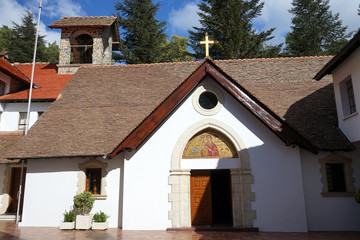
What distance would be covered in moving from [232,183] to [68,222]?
7143 mm

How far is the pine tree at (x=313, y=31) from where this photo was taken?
3297cm

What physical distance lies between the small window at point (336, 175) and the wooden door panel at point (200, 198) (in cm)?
483

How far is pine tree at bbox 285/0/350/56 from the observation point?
108ft

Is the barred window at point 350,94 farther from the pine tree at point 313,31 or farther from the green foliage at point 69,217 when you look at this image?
the pine tree at point 313,31

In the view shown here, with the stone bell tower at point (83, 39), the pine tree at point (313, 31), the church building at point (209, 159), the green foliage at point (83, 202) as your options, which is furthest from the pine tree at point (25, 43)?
the pine tree at point (313, 31)

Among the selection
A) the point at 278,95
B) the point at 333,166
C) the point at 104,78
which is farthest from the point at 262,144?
the point at 104,78

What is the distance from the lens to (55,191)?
12.3 metres

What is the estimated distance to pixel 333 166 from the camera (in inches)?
456

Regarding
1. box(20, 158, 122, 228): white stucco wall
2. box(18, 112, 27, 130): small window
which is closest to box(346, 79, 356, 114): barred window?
box(20, 158, 122, 228): white stucco wall

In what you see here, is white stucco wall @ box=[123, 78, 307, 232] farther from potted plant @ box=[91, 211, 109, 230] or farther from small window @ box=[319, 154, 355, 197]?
small window @ box=[319, 154, 355, 197]

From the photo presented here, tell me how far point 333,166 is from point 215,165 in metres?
5.23

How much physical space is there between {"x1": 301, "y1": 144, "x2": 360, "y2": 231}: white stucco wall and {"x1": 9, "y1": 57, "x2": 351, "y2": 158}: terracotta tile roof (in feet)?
3.56

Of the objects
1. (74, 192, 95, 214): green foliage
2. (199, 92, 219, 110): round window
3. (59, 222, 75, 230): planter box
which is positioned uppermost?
(199, 92, 219, 110): round window

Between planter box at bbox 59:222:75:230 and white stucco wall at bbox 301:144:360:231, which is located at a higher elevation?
white stucco wall at bbox 301:144:360:231
